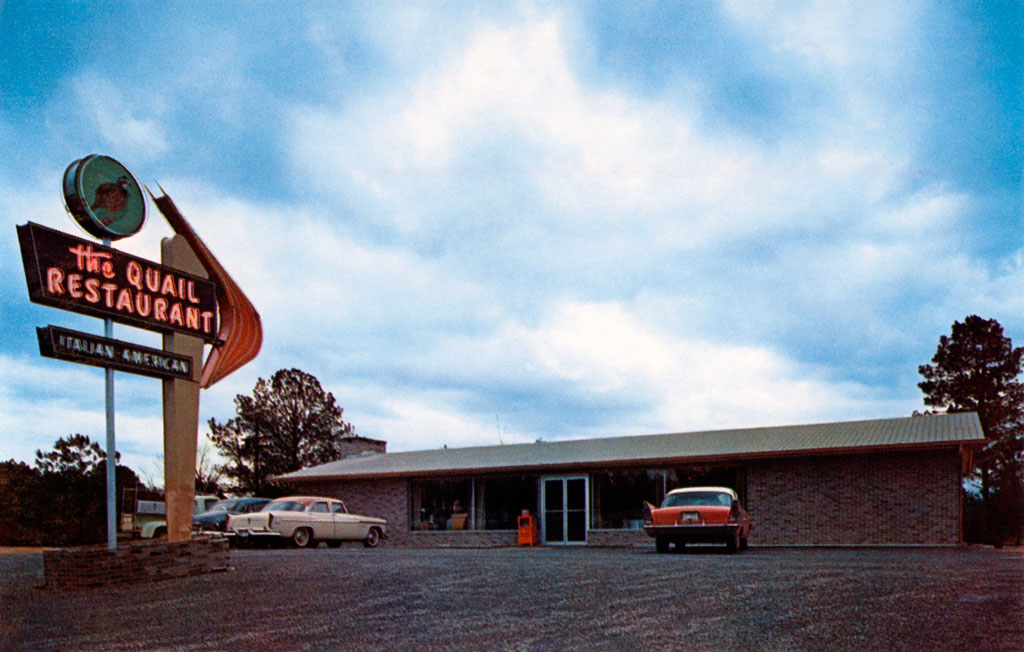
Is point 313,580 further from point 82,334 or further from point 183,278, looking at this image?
point 183,278

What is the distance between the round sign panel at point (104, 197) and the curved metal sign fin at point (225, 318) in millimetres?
1537

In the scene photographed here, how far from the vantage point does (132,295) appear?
14.1 meters

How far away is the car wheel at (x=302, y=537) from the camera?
24500mm

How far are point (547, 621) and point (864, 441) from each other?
59.6 ft

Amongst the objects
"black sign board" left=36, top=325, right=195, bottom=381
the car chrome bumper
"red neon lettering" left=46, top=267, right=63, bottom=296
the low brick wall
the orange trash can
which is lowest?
the orange trash can

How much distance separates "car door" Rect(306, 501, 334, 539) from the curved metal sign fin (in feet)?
25.6

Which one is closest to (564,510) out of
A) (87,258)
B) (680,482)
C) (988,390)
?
(680,482)

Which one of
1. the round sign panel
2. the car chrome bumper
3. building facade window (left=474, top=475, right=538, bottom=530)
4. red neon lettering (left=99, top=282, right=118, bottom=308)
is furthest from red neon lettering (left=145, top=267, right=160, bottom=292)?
building facade window (left=474, top=475, right=538, bottom=530)

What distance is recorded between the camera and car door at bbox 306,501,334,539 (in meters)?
25.0

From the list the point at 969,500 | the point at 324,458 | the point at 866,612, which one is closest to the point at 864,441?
the point at 866,612

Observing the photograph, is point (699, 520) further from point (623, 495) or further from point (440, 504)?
point (440, 504)

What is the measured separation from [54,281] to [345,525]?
48.6ft

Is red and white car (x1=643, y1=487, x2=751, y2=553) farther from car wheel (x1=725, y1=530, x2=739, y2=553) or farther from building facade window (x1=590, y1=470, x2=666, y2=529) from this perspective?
building facade window (x1=590, y1=470, x2=666, y2=529)

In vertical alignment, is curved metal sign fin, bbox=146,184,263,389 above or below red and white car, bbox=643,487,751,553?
above
